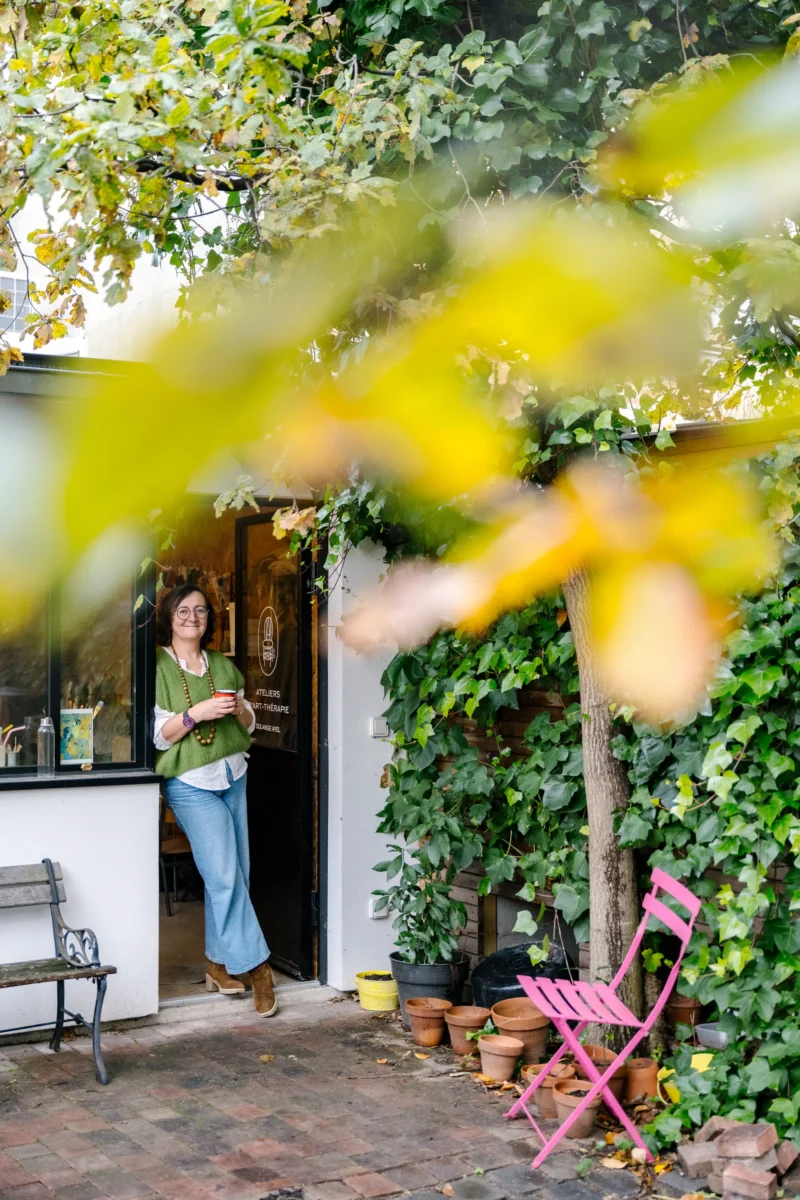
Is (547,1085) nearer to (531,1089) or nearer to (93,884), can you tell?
(531,1089)

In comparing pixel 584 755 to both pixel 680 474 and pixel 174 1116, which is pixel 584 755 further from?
pixel 680 474

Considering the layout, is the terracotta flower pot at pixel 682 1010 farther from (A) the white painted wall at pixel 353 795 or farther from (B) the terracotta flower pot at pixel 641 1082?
(A) the white painted wall at pixel 353 795

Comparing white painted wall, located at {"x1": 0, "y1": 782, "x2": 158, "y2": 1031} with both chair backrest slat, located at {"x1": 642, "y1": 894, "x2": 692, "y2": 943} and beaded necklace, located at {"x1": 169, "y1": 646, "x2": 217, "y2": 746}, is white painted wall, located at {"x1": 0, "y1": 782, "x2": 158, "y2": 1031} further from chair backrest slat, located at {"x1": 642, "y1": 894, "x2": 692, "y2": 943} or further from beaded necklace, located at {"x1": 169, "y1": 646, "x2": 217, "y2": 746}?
chair backrest slat, located at {"x1": 642, "y1": 894, "x2": 692, "y2": 943}

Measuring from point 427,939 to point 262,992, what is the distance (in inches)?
32.0

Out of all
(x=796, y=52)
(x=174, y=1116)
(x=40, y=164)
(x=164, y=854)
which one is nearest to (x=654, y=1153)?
(x=174, y=1116)

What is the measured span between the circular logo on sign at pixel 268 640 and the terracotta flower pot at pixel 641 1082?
271 cm

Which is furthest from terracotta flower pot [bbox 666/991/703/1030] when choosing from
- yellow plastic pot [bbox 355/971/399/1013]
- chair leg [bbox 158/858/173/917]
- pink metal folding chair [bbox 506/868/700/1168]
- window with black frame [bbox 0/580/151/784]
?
chair leg [bbox 158/858/173/917]

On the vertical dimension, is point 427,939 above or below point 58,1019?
above

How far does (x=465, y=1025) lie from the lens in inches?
189

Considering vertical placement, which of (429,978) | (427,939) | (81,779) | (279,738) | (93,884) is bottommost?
(429,978)

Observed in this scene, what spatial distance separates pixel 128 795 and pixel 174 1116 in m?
1.42

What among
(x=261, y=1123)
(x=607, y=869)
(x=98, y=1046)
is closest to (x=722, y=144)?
(x=607, y=869)

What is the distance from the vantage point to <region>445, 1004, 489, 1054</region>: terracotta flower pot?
189 inches

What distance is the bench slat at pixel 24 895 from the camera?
15.8ft
